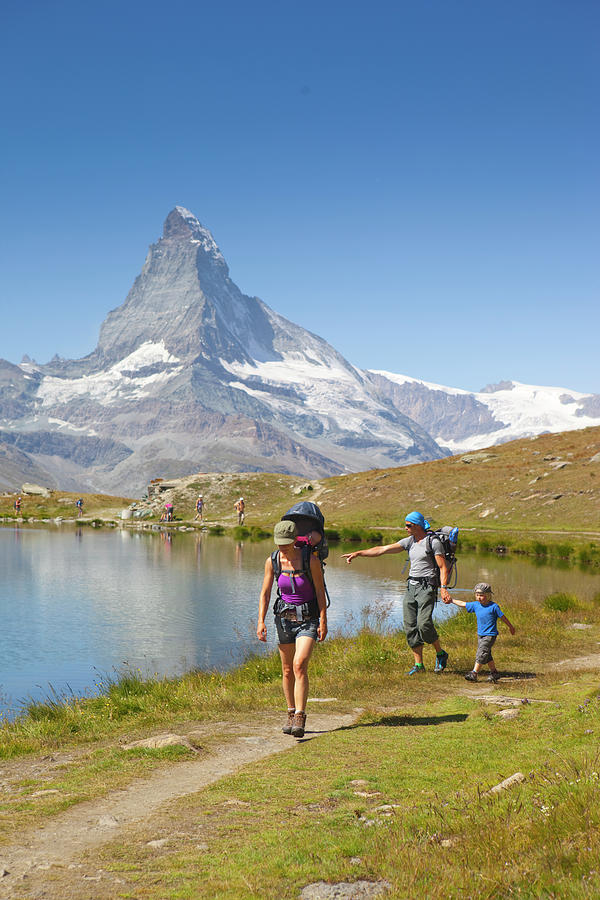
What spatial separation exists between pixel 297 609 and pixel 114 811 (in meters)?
4.12

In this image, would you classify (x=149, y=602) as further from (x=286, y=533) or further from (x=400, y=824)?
(x=400, y=824)

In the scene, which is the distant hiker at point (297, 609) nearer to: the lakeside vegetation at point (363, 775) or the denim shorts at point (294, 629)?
the denim shorts at point (294, 629)

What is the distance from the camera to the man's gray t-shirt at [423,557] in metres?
15.6

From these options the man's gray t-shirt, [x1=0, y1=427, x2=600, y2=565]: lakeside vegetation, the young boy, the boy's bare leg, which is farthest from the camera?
[x1=0, y1=427, x2=600, y2=565]: lakeside vegetation

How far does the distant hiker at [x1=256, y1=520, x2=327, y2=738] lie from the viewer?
11125mm

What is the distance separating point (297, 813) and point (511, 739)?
3.92 meters

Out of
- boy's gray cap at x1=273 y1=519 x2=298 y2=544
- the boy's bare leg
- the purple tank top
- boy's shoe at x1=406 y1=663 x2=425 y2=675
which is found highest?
→ boy's gray cap at x1=273 y1=519 x2=298 y2=544

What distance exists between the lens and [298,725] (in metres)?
11.1

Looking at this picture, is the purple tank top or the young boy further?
the young boy

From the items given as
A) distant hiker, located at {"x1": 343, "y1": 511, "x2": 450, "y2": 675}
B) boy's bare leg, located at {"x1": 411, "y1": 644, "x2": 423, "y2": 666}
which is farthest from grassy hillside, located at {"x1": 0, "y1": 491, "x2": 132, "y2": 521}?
distant hiker, located at {"x1": 343, "y1": 511, "x2": 450, "y2": 675}

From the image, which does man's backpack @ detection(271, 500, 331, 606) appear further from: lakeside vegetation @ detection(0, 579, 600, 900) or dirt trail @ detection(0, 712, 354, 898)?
lakeside vegetation @ detection(0, 579, 600, 900)

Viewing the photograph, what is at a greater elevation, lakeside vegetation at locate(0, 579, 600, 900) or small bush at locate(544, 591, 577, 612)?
lakeside vegetation at locate(0, 579, 600, 900)

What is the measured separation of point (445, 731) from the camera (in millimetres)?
10969

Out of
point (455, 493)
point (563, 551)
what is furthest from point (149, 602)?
point (455, 493)
